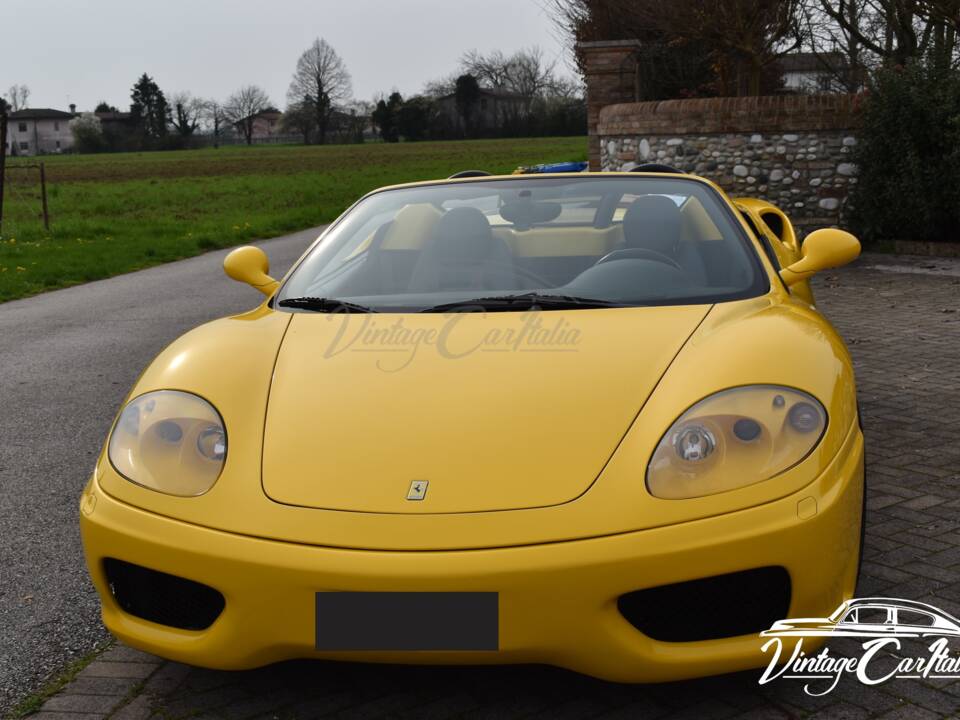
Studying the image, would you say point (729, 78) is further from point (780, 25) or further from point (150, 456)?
point (150, 456)

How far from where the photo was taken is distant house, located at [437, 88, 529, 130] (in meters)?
92.2

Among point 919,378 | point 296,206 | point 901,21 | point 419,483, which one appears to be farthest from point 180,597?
point 296,206

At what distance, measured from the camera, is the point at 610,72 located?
66.0 feet

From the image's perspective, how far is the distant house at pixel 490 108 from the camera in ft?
302

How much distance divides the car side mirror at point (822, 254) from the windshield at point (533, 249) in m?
0.22

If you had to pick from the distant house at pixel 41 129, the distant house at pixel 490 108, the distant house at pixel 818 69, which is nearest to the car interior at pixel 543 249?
the distant house at pixel 818 69

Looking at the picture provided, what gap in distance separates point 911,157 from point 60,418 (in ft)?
30.8

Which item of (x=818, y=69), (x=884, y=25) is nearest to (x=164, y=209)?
(x=818, y=69)

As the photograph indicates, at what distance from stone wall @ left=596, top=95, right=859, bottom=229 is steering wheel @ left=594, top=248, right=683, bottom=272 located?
10197mm

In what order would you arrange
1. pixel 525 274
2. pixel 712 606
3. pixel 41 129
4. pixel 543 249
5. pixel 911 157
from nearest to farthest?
1. pixel 712 606
2. pixel 525 274
3. pixel 543 249
4. pixel 911 157
5. pixel 41 129

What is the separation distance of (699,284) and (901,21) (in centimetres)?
1283

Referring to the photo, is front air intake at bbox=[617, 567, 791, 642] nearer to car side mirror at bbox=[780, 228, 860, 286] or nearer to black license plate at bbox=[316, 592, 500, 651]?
black license plate at bbox=[316, 592, 500, 651]

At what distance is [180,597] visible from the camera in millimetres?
2523

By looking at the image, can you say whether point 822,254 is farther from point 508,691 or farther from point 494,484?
point 508,691
